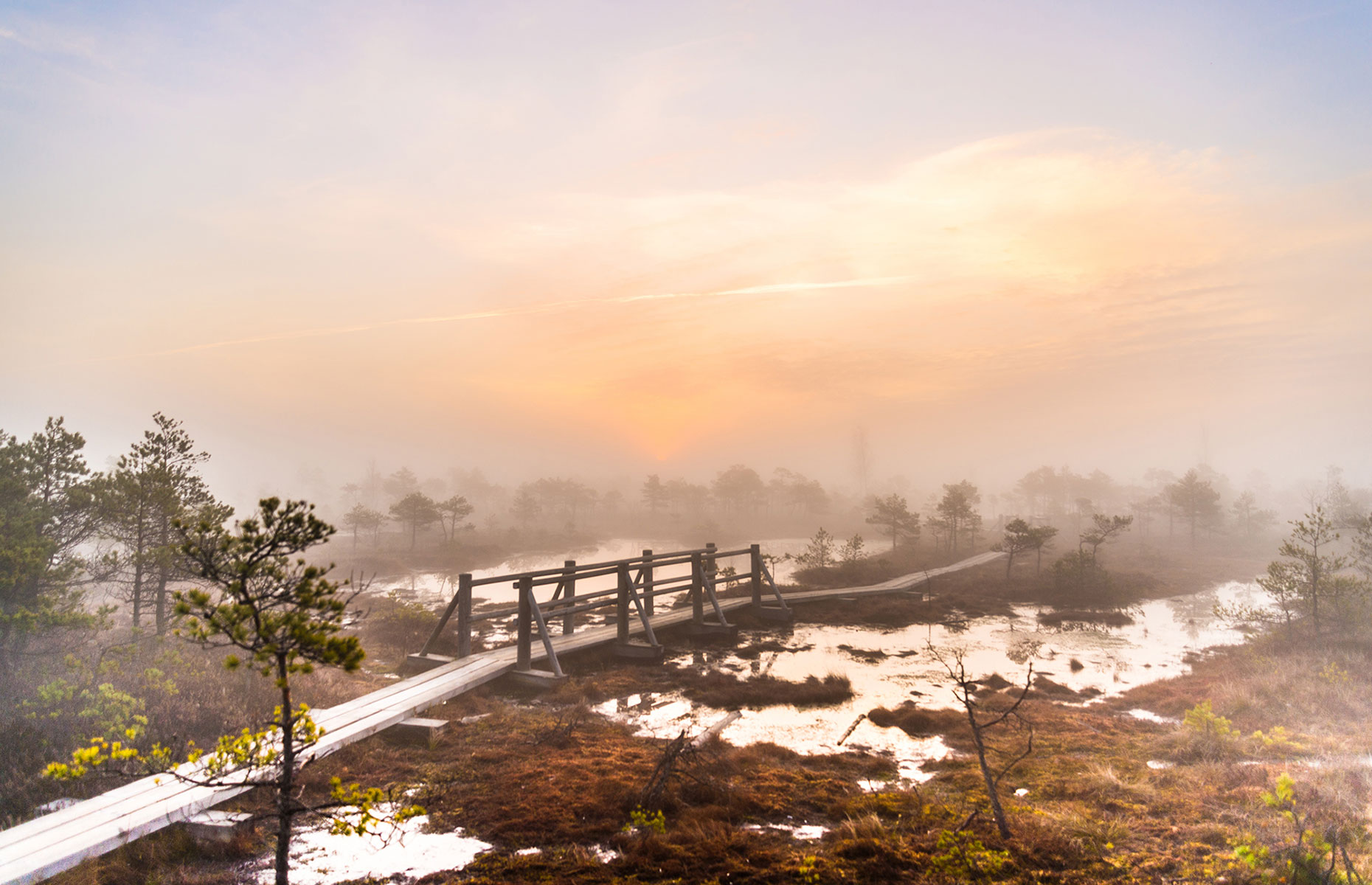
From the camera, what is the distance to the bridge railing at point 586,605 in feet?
41.0

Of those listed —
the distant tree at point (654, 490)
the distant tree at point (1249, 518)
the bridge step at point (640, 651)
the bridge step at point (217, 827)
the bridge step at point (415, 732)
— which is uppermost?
the distant tree at point (654, 490)

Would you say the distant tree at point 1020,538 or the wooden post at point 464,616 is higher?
the wooden post at point 464,616

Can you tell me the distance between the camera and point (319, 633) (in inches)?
145

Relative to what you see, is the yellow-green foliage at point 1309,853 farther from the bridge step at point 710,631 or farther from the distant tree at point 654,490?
the distant tree at point 654,490

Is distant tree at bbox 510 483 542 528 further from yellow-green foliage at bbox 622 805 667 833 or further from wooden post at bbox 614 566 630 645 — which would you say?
yellow-green foliage at bbox 622 805 667 833

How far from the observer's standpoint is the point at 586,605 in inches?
562

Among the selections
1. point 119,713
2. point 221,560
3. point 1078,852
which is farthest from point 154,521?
point 1078,852

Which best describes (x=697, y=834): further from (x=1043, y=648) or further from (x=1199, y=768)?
(x=1043, y=648)

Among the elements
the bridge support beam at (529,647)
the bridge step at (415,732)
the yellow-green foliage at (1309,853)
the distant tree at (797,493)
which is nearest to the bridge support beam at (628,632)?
the bridge support beam at (529,647)

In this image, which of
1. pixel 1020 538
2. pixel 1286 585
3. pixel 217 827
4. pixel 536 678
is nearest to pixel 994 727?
pixel 536 678

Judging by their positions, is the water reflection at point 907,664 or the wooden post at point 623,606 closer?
the water reflection at point 907,664


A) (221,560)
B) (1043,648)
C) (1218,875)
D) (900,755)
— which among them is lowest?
(1043,648)

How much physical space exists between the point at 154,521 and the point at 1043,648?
2370cm

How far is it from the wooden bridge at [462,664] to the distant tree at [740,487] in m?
58.6
